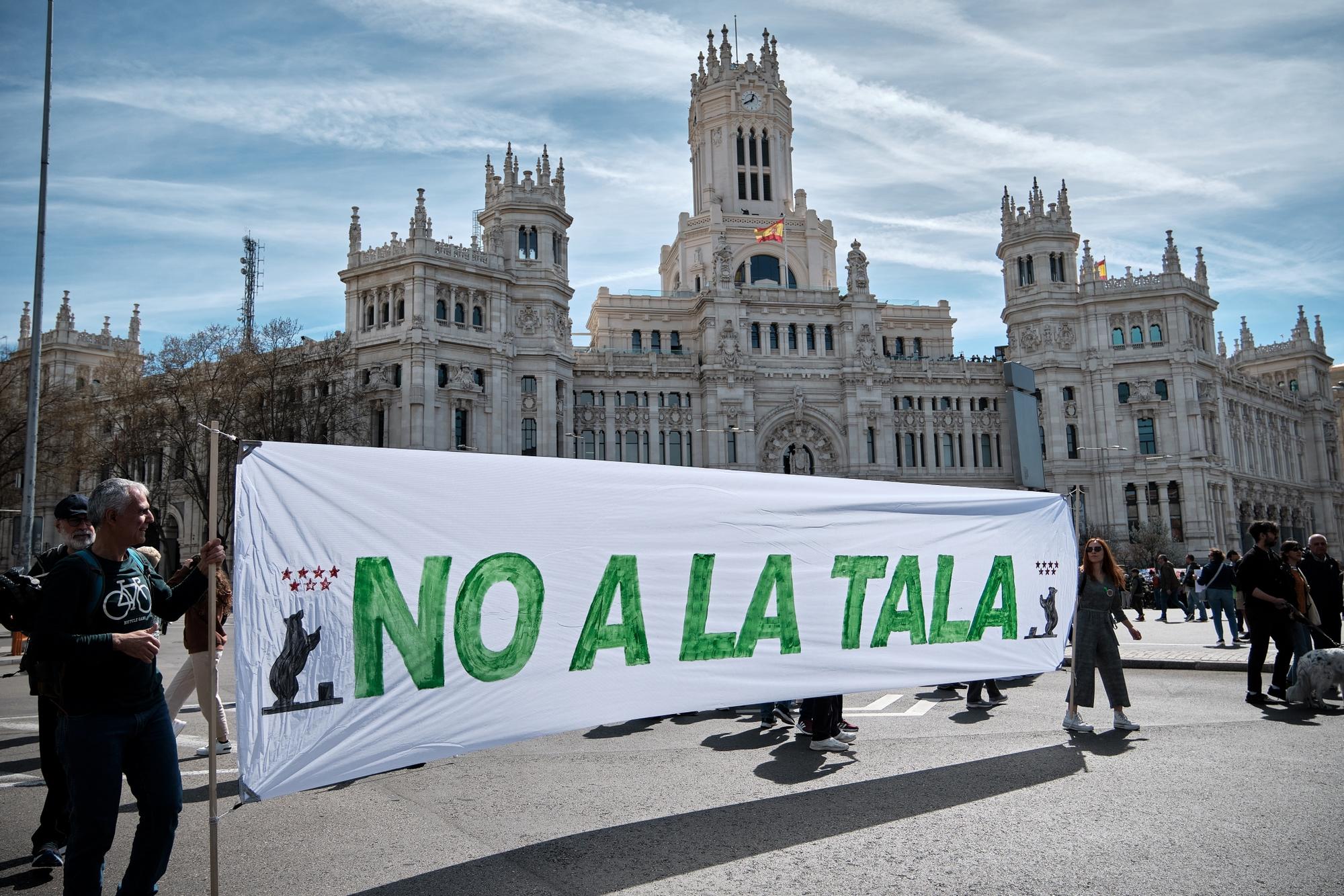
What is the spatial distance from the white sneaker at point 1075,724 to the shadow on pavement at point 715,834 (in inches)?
50.5

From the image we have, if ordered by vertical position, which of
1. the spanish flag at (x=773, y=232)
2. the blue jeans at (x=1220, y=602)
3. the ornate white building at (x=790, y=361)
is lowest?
the blue jeans at (x=1220, y=602)

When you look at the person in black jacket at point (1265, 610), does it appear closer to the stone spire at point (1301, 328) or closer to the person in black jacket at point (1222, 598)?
the person in black jacket at point (1222, 598)

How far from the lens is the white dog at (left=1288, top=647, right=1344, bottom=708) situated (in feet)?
38.0

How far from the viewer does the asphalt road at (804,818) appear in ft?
19.9

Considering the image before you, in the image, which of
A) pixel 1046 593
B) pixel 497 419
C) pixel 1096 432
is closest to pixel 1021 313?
pixel 1096 432

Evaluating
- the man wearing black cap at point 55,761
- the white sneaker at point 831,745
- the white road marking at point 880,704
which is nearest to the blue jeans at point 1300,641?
the white road marking at point 880,704

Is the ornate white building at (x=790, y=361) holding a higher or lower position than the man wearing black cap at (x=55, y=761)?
higher

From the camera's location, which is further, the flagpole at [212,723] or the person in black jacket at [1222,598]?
the person in black jacket at [1222,598]

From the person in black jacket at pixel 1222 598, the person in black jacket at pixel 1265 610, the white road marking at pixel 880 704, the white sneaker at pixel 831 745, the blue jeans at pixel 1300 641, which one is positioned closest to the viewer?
the white sneaker at pixel 831 745

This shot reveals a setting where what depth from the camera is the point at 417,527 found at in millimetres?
6984

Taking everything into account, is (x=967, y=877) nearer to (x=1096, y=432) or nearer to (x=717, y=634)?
(x=717, y=634)

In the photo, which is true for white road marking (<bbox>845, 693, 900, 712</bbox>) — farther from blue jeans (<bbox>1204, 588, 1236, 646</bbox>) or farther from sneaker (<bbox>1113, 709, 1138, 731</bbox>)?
blue jeans (<bbox>1204, 588, 1236, 646</bbox>)

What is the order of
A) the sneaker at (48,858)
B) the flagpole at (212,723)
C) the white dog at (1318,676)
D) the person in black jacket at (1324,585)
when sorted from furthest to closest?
the person in black jacket at (1324,585) < the white dog at (1318,676) < the sneaker at (48,858) < the flagpole at (212,723)

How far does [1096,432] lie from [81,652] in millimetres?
72448
